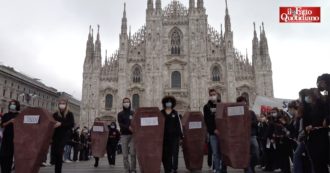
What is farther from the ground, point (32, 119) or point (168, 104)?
point (168, 104)

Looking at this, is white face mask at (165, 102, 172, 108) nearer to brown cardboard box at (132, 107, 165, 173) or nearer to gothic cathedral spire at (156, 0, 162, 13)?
brown cardboard box at (132, 107, 165, 173)

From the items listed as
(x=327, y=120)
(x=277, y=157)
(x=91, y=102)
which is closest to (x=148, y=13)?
(x=91, y=102)

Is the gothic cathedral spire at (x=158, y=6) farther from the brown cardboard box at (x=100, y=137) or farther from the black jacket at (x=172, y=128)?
the black jacket at (x=172, y=128)

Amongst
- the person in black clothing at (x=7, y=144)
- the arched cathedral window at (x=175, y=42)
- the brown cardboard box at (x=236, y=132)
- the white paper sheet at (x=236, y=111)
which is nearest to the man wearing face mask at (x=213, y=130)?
the brown cardboard box at (x=236, y=132)

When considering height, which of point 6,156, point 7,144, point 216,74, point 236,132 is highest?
point 216,74

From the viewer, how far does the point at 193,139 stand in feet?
26.6

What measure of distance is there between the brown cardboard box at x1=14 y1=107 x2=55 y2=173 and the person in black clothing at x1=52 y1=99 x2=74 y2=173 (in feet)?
1.20

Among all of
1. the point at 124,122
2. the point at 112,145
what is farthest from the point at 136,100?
the point at 124,122

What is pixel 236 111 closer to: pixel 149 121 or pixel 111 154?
pixel 149 121

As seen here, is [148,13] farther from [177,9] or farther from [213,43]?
[213,43]

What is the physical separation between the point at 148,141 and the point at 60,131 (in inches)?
91.9

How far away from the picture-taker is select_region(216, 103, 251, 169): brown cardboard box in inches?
243

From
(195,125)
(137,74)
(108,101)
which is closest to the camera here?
(195,125)

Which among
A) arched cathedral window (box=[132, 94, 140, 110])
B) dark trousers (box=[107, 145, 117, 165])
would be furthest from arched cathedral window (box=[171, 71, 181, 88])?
dark trousers (box=[107, 145, 117, 165])
